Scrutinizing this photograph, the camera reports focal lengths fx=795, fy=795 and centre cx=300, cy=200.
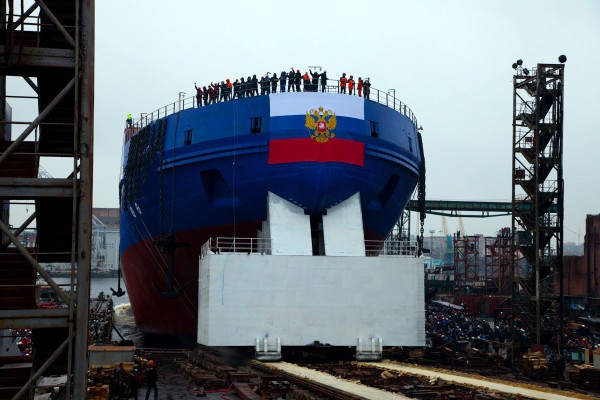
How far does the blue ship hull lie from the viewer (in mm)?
29578

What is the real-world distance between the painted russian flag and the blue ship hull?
0.12 ft

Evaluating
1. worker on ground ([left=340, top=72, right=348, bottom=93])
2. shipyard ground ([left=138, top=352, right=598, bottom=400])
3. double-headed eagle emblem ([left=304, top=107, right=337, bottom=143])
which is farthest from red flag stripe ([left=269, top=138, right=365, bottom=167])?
shipyard ground ([left=138, top=352, right=598, bottom=400])

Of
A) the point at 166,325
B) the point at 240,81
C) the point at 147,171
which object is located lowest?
the point at 166,325

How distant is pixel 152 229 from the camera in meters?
36.2

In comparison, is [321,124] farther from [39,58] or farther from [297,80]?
[39,58]

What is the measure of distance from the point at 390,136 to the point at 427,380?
1316 cm

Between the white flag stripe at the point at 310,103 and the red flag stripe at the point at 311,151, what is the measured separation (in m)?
1.13

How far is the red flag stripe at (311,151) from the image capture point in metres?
29.3

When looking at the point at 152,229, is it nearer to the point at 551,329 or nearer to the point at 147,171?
the point at 147,171

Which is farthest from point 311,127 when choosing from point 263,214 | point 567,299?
point 567,299

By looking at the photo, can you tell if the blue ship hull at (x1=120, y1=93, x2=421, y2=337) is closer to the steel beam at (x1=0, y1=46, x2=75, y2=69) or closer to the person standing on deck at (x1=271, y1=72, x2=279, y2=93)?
the person standing on deck at (x1=271, y1=72, x2=279, y2=93)

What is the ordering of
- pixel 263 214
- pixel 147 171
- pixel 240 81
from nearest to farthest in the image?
pixel 263 214
pixel 240 81
pixel 147 171

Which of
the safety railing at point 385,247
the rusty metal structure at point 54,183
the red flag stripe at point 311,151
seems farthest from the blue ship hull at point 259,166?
the rusty metal structure at point 54,183

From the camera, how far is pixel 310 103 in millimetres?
30000
